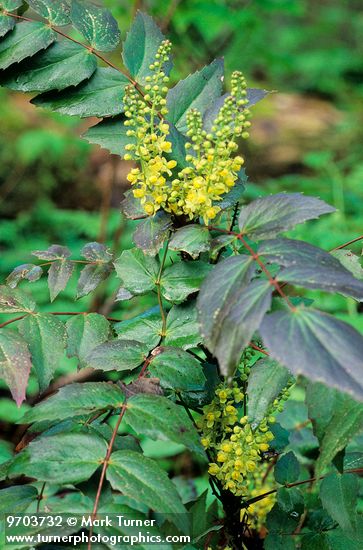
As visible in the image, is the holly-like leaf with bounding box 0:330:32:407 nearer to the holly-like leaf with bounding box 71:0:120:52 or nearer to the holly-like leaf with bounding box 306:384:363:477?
the holly-like leaf with bounding box 306:384:363:477

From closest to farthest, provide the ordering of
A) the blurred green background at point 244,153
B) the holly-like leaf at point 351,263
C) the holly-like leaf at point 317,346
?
the holly-like leaf at point 317,346 < the holly-like leaf at point 351,263 < the blurred green background at point 244,153

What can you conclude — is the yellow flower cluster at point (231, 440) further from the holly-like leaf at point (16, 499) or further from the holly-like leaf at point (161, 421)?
the holly-like leaf at point (16, 499)

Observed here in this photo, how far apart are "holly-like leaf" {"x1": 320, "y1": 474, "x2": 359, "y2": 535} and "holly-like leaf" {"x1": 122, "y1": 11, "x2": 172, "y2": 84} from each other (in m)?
0.70

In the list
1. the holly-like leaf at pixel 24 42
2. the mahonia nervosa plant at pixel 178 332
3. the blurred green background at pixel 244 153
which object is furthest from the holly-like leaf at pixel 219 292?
the blurred green background at pixel 244 153

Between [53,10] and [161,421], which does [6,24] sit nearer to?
[53,10]

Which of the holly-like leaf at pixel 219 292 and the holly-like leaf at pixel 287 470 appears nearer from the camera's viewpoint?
the holly-like leaf at pixel 219 292

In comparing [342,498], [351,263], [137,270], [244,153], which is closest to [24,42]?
[137,270]

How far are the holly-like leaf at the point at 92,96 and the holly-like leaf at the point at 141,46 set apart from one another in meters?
0.03

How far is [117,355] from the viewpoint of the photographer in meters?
0.83

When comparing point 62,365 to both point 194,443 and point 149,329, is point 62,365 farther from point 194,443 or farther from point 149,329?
point 194,443

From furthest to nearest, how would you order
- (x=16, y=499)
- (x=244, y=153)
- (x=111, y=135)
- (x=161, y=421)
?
(x=244, y=153) < (x=111, y=135) < (x=16, y=499) < (x=161, y=421)

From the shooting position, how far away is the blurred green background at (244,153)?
2.62m

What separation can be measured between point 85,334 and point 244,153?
12.0ft

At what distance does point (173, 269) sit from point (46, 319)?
203 mm
